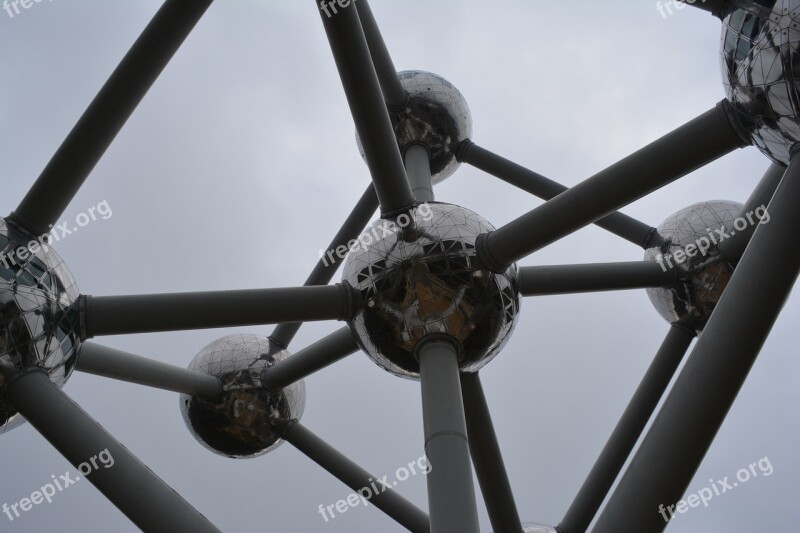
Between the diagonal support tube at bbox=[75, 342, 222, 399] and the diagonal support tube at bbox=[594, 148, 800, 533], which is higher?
the diagonal support tube at bbox=[75, 342, 222, 399]

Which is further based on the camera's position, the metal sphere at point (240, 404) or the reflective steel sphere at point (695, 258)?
the metal sphere at point (240, 404)

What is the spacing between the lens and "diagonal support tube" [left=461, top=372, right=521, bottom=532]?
6.99m

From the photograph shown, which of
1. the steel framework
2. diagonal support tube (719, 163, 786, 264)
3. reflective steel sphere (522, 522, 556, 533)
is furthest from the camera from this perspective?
reflective steel sphere (522, 522, 556, 533)

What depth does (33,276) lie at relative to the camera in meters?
5.71

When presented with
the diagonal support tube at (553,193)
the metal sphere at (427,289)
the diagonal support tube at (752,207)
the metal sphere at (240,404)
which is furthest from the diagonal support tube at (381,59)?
the diagonal support tube at (752,207)

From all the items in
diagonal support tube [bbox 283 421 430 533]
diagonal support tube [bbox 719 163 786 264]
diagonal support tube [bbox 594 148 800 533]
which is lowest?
diagonal support tube [bbox 594 148 800 533]

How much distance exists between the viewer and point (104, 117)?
5.68 metres

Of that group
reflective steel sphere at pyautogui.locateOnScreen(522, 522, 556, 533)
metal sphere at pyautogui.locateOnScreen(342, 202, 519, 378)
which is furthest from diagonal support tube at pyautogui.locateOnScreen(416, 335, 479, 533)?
reflective steel sphere at pyautogui.locateOnScreen(522, 522, 556, 533)

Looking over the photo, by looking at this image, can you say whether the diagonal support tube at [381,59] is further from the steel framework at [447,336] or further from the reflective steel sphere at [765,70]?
the reflective steel sphere at [765,70]

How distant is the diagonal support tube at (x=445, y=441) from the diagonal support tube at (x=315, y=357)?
4.08 feet

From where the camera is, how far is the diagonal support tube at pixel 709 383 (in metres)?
3.95

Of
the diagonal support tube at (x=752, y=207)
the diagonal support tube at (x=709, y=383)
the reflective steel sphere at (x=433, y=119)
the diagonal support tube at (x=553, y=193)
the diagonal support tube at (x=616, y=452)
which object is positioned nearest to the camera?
the diagonal support tube at (x=709, y=383)

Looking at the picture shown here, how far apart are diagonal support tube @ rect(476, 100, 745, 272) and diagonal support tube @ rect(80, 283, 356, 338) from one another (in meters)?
1.93

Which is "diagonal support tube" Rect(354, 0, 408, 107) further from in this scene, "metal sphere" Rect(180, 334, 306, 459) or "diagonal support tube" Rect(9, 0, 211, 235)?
"metal sphere" Rect(180, 334, 306, 459)
